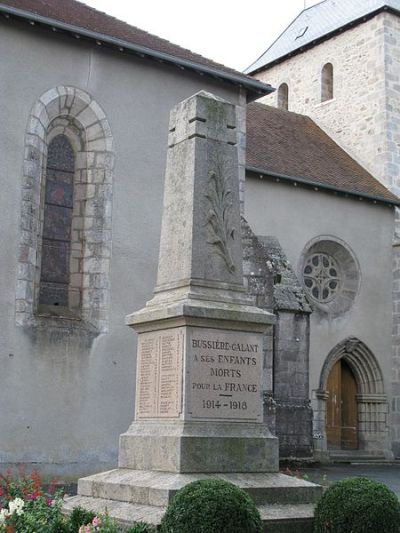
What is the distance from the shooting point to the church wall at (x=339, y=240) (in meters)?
19.4

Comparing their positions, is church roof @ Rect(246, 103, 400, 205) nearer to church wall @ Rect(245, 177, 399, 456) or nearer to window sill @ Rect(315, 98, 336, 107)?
church wall @ Rect(245, 177, 399, 456)

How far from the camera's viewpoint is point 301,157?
21.3 metres

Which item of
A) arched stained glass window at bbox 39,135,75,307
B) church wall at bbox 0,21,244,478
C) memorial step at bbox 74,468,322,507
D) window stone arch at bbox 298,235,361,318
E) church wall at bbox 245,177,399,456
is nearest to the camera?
memorial step at bbox 74,468,322,507

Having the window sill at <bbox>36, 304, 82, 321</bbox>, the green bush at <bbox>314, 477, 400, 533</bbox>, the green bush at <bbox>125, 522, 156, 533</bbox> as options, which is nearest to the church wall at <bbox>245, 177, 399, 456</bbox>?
the window sill at <bbox>36, 304, 82, 321</bbox>

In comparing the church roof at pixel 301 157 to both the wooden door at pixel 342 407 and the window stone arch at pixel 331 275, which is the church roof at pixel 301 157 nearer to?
the window stone arch at pixel 331 275


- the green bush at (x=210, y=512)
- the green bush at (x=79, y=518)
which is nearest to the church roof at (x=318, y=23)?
the green bush at (x=79, y=518)

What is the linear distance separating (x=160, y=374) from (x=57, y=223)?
292 inches

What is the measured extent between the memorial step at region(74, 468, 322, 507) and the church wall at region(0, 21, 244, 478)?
18.8ft

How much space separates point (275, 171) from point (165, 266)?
12.1 metres

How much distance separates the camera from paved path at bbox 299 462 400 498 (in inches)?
549

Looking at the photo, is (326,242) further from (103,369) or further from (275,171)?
(103,369)

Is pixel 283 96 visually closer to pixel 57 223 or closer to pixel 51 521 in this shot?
pixel 57 223

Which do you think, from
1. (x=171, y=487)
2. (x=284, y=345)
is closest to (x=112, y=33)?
(x=284, y=345)

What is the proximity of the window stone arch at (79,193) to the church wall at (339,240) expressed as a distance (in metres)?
5.33
